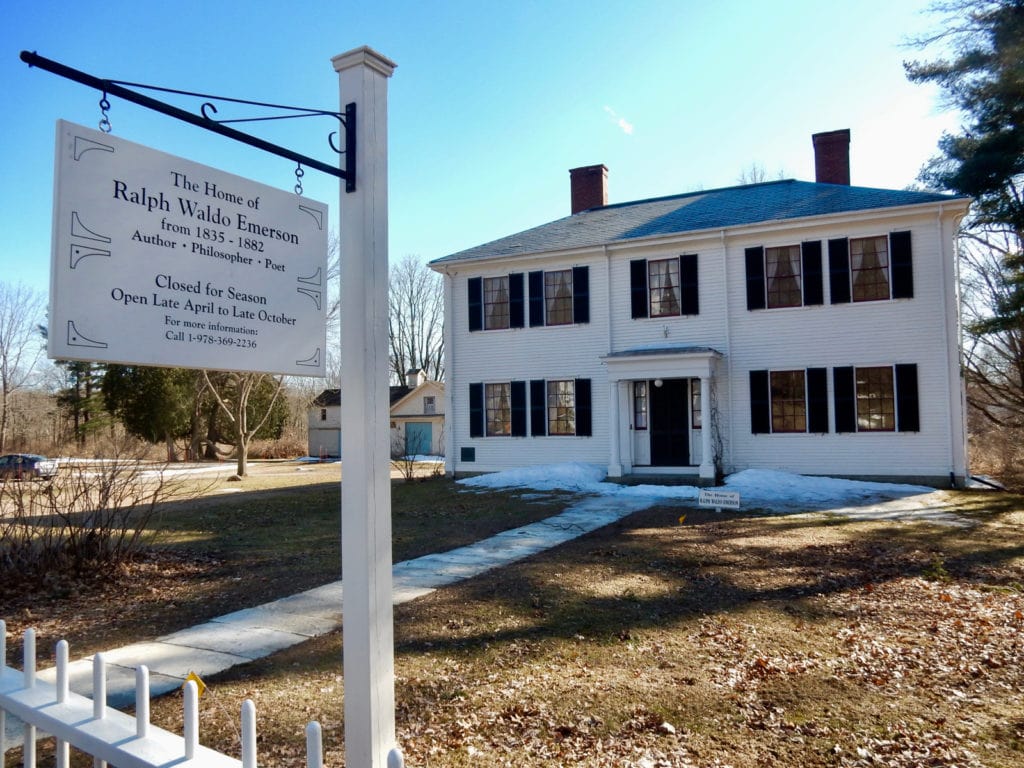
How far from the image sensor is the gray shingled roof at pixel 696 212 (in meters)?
15.6

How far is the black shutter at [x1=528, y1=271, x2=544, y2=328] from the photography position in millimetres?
18062

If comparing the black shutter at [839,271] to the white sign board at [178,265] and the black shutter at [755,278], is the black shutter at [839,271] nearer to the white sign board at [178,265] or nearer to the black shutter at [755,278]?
the black shutter at [755,278]

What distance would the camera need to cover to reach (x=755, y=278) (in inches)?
631

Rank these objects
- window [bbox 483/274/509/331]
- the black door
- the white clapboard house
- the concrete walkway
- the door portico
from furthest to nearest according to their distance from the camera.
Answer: window [bbox 483/274/509/331], the black door, the door portico, the white clapboard house, the concrete walkway

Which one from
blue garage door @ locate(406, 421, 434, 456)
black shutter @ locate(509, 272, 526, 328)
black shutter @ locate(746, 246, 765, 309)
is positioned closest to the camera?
black shutter @ locate(746, 246, 765, 309)

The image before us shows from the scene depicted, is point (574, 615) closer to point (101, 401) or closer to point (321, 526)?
point (321, 526)

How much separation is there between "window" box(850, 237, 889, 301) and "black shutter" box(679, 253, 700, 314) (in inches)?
130

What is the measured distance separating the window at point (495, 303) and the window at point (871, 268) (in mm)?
7691

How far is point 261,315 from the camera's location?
267 centimetres

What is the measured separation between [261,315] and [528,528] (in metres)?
8.30

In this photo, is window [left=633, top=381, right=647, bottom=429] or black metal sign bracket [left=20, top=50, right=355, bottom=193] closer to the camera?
black metal sign bracket [left=20, top=50, right=355, bottom=193]

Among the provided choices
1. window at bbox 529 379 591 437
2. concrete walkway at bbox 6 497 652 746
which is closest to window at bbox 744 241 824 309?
window at bbox 529 379 591 437

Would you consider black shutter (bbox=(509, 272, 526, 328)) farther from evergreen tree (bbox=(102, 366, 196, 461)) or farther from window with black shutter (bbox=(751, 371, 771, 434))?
evergreen tree (bbox=(102, 366, 196, 461))

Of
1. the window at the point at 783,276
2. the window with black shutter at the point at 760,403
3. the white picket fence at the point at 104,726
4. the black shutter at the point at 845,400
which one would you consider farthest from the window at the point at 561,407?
the white picket fence at the point at 104,726
